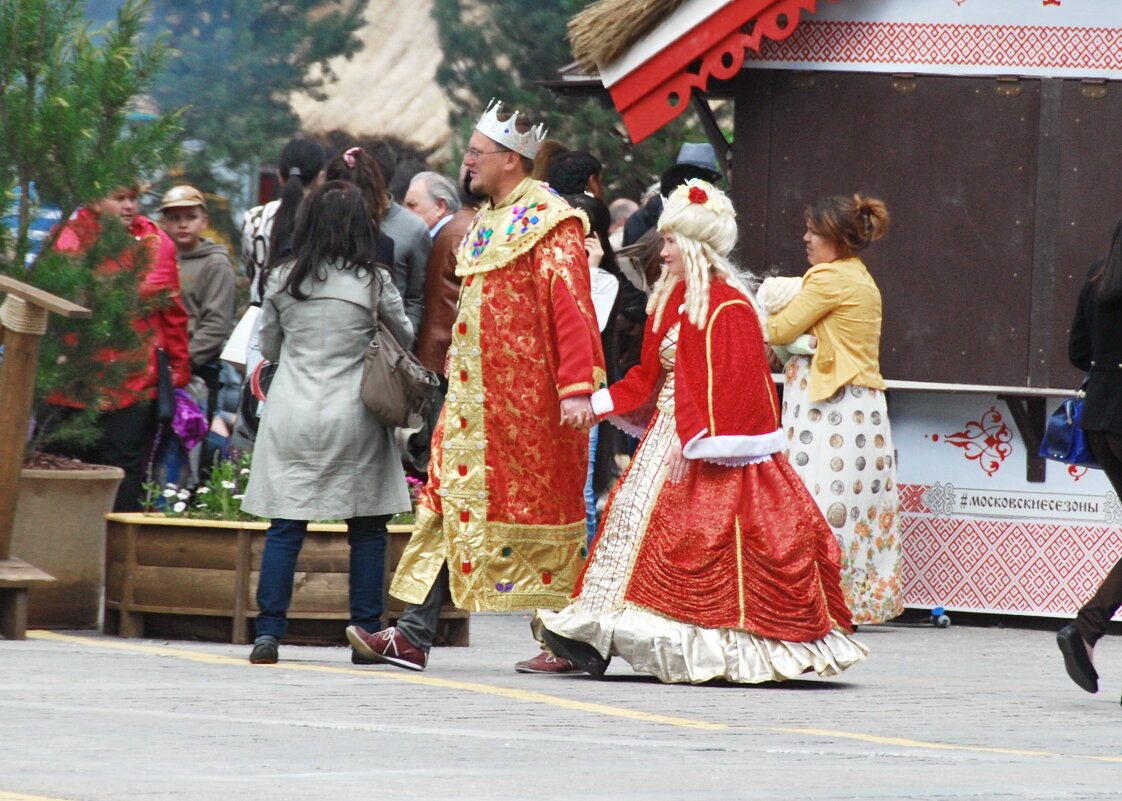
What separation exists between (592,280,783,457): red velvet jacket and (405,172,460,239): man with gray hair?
344cm

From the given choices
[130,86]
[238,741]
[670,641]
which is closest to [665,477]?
[670,641]

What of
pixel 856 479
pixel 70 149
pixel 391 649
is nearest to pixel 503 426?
pixel 391 649

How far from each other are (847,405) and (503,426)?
2.84 meters

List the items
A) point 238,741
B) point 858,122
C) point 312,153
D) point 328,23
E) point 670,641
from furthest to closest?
point 328,23 < point 858,122 < point 312,153 < point 670,641 < point 238,741

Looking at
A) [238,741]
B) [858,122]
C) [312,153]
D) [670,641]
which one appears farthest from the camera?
[858,122]

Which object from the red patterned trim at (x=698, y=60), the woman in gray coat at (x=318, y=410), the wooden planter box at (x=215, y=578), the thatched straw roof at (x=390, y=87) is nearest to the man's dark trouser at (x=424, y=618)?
the woman in gray coat at (x=318, y=410)

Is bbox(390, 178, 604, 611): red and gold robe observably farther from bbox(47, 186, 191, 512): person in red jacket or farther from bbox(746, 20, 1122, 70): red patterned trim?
bbox(746, 20, 1122, 70): red patterned trim

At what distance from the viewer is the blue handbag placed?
26.1 ft

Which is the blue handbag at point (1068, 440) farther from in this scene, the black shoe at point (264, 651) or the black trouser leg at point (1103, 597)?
the black shoe at point (264, 651)

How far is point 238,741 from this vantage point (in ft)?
19.1

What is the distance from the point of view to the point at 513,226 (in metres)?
7.66

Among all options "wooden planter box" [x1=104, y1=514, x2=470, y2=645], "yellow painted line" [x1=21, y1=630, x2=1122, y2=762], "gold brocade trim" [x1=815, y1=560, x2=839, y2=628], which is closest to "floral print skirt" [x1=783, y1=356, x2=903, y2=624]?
"wooden planter box" [x1=104, y1=514, x2=470, y2=645]

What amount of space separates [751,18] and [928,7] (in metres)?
0.90

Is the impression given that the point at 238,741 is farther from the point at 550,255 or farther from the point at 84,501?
the point at 84,501
